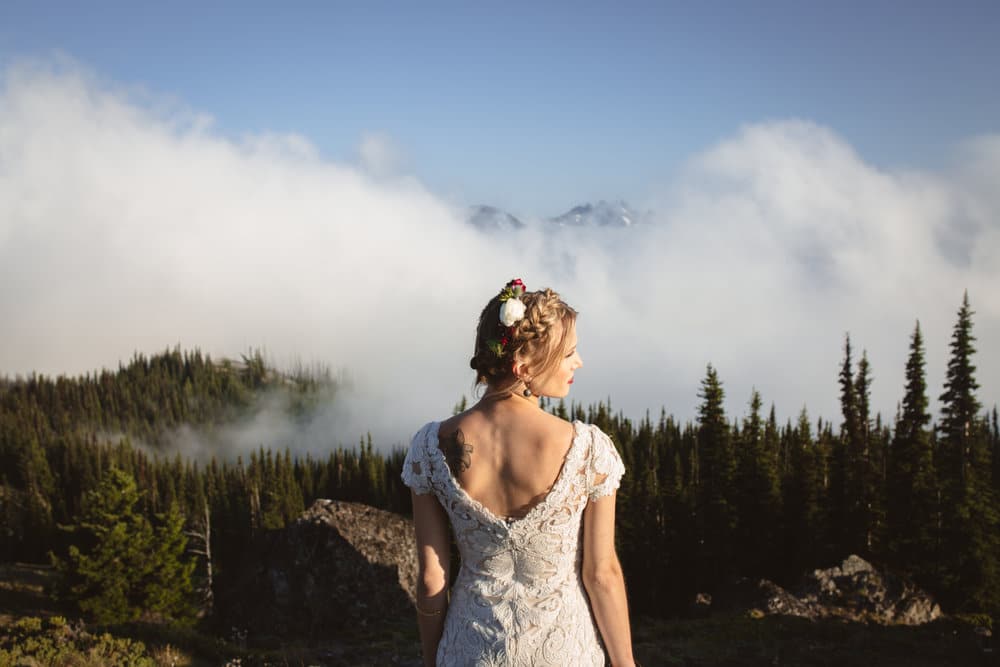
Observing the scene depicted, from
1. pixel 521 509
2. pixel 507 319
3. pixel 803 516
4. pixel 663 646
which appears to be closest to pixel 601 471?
pixel 521 509

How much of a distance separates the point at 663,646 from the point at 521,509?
17.9 meters

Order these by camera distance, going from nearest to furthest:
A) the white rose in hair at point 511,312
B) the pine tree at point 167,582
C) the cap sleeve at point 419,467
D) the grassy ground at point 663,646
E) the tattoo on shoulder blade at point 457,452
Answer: the white rose in hair at point 511,312 → the tattoo on shoulder blade at point 457,452 → the cap sleeve at point 419,467 → the grassy ground at point 663,646 → the pine tree at point 167,582

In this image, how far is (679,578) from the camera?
45969 millimetres

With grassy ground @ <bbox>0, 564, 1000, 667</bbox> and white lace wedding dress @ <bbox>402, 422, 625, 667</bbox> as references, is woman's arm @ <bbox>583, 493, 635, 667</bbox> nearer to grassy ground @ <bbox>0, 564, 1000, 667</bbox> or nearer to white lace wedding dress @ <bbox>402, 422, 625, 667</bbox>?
white lace wedding dress @ <bbox>402, 422, 625, 667</bbox>

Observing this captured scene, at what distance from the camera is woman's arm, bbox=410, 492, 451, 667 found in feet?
12.5

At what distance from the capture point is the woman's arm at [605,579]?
3693 millimetres

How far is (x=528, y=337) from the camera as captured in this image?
3492mm

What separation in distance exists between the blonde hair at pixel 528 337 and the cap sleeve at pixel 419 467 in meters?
0.49

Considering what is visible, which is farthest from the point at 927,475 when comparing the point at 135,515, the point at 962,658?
the point at 135,515

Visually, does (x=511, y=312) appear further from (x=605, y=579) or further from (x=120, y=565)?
(x=120, y=565)

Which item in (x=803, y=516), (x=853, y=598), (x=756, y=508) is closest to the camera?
(x=853, y=598)

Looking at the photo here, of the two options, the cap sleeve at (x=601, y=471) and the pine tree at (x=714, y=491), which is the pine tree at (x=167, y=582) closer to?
the pine tree at (x=714, y=491)

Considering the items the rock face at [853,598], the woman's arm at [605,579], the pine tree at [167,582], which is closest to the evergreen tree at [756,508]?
the rock face at [853,598]

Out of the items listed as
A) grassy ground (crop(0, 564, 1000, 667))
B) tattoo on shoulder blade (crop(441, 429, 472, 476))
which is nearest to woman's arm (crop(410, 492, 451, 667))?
tattoo on shoulder blade (crop(441, 429, 472, 476))
